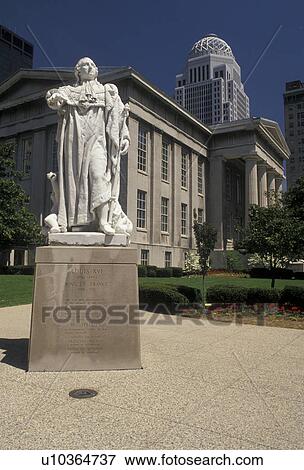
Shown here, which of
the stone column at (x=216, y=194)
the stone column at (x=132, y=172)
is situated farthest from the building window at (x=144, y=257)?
the stone column at (x=216, y=194)

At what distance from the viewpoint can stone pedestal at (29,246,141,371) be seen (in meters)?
5.96

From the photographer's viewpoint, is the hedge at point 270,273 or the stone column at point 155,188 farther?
the stone column at point 155,188

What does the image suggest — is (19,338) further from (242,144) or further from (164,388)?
(242,144)

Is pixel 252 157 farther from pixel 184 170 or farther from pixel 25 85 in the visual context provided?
pixel 25 85

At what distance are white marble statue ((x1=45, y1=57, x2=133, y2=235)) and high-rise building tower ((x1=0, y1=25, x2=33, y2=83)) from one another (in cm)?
4117

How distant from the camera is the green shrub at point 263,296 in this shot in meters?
14.2

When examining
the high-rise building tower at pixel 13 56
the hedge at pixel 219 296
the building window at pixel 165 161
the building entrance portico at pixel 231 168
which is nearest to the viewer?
the hedge at pixel 219 296

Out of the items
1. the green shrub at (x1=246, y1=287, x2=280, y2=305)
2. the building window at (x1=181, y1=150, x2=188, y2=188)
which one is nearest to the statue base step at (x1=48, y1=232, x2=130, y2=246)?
the green shrub at (x1=246, y1=287, x2=280, y2=305)

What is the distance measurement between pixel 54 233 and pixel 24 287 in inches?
566

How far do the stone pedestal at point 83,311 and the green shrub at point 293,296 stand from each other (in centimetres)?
926

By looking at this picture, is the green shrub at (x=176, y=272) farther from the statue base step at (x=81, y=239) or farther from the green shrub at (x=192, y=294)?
the statue base step at (x=81, y=239)

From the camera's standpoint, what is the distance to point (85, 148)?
22.4 ft

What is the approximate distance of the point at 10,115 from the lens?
43281 mm

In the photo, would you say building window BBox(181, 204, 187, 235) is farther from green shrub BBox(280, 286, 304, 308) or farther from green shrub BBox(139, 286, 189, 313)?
green shrub BBox(280, 286, 304, 308)
